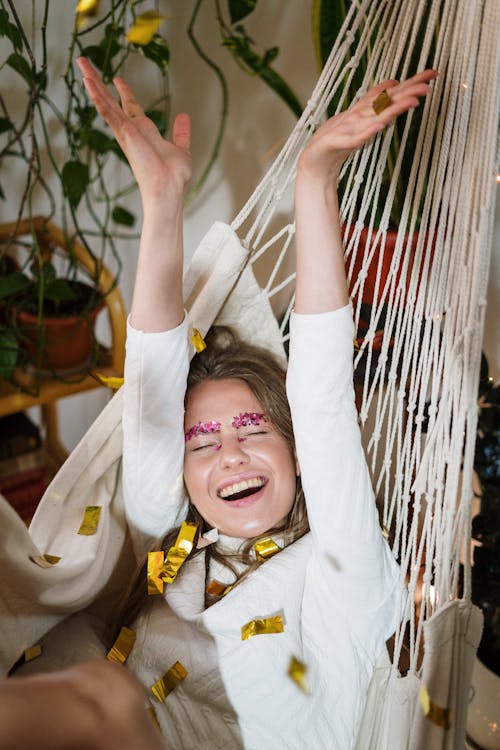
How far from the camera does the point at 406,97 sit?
2.76ft

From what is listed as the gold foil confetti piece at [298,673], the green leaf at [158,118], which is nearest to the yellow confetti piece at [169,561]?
the gold foil confetti piece at [298,673]

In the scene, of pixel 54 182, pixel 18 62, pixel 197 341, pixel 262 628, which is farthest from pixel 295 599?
pixel 54 182

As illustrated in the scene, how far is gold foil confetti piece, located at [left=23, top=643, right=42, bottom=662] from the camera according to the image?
1.04 metres

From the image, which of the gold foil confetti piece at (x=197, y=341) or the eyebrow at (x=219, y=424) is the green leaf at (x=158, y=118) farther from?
the eyebrow at (x=219, y=424)

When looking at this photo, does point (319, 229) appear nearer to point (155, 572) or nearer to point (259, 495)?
point (259, 495)

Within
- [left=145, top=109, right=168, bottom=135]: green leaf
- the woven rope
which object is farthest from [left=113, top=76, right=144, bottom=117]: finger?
[left=145, top=109, right=168, bottom=135]: green leaf

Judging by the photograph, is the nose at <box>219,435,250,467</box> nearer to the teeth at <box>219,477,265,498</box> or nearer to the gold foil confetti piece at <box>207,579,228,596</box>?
the teeth at <box>219,477,265,498</box>

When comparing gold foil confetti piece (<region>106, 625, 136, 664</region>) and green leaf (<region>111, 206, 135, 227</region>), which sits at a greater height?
green leaf (<region>111, 206, 135, 227</region>)

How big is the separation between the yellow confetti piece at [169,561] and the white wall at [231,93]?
1061mm

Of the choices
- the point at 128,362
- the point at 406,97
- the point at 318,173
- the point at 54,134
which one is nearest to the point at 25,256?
the point at 54,134

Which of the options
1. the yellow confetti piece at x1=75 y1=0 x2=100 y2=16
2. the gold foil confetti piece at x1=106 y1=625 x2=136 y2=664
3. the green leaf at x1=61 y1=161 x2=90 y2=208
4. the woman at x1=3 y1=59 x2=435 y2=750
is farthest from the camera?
the green leaf at x1=61 y1=161 x2=90 y2=208

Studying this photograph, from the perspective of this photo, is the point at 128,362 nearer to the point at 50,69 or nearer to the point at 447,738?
the point at 447,738

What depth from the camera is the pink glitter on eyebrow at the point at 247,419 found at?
1.10 meters

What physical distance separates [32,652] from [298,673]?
0.36m
